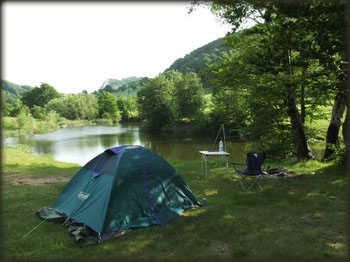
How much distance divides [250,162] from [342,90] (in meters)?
3.35

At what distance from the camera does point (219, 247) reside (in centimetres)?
383

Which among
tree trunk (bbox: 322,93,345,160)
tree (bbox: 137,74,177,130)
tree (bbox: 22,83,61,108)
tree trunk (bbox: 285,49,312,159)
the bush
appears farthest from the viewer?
tree (bbox: 22,83,61,108)

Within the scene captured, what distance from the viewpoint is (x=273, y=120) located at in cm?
1249

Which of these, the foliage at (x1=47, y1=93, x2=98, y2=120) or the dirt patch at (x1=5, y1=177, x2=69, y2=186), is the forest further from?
the foliage at (x1=47, y1=93, x2=98, y2=120)

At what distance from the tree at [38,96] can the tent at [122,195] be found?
80.1 meters

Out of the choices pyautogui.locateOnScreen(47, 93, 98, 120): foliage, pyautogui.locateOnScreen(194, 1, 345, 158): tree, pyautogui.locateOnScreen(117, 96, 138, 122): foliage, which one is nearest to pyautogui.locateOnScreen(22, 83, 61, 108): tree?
pyautogui.locateOnScreen(47, 93, 98, 120): foliage

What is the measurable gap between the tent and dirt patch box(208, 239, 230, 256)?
1.14 meters

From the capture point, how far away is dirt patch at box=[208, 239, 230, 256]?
12.1ft

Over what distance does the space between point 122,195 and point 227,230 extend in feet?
6.58

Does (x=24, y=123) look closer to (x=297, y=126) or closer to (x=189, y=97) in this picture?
(x=189, y=97)

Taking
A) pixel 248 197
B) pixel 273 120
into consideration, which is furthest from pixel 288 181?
pixel 273 120

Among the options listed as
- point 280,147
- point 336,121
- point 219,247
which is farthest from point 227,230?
point 280,147

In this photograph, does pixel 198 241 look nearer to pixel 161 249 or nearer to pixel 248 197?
pixel 161 249

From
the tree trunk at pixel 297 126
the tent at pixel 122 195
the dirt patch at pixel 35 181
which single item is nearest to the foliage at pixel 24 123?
the dirt patch at pixel 35 181
